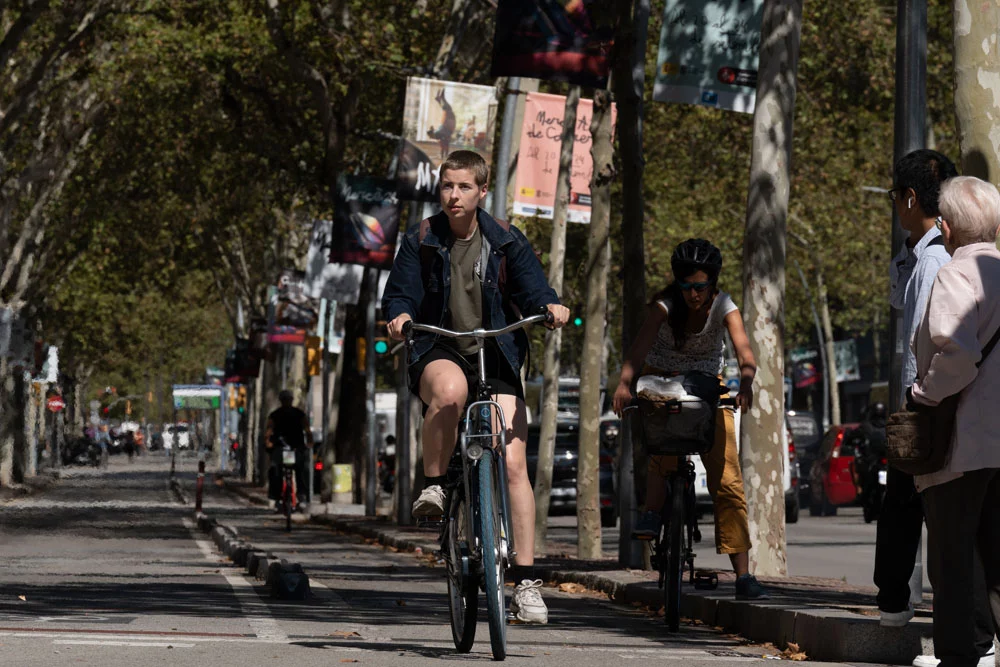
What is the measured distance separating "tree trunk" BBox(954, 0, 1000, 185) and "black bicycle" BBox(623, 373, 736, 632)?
168 centimetres

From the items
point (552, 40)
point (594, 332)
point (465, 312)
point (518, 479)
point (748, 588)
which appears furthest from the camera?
point (594, 332)

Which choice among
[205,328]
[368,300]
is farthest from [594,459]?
[205,328]

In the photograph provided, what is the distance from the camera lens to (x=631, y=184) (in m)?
15.7

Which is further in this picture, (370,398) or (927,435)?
(370,398)

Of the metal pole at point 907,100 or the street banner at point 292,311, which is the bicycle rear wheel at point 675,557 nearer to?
the metal pole at point 907,100

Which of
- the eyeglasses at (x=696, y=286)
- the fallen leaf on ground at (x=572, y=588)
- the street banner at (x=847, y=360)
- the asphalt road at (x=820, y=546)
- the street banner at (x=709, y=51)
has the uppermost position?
→ the street banner at (x=847, y=360)

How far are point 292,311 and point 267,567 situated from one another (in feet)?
103

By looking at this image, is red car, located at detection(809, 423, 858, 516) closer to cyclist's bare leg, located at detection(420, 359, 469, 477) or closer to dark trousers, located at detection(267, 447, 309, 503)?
dark trousers, located at detection(267, 447, 309, 503)

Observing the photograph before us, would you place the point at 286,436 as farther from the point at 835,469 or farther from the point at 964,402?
the point at 964,402

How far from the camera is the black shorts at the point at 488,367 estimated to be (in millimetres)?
8203

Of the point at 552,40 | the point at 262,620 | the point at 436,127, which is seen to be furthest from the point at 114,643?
the point at 436,127

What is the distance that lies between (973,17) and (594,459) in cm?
936

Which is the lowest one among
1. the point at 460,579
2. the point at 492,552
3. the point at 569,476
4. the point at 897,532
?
the point at 460,579

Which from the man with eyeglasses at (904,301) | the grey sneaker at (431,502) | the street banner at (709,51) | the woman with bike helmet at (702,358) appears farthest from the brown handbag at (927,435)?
the street banner at (709,51)
